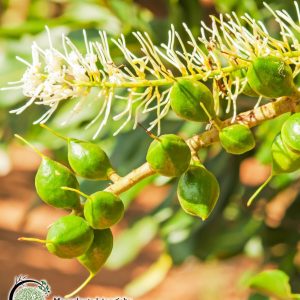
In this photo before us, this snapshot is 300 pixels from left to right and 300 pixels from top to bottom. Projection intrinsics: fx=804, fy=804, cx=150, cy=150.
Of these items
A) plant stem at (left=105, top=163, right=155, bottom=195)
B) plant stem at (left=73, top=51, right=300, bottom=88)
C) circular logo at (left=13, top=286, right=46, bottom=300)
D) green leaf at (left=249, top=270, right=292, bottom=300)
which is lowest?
green leaf at (left=249, top=270, right=292, bottom=300)

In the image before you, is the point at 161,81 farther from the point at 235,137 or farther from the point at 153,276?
the point at 153,276

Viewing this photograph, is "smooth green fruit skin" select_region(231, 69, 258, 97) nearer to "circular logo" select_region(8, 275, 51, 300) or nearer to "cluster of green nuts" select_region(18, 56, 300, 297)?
"cluster of green nuts" select_region(18, 56, 300, 297)

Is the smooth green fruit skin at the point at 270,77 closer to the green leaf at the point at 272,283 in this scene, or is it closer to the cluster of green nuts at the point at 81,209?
the cluster of green nuts at the point at 81,209

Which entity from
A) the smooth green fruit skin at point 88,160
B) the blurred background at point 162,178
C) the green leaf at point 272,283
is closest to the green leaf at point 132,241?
the blurred background at point 162,178

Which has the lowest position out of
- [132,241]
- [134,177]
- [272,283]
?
[272,283]

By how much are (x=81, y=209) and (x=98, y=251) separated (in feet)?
0.12

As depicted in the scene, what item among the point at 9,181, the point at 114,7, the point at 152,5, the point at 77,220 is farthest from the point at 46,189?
the point at 9,181

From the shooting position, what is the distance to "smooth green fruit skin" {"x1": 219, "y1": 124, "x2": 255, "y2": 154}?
0.58 m

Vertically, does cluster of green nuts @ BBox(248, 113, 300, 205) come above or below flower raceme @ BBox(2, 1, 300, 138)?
below

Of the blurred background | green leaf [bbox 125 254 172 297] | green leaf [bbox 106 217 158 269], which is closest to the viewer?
the blurred background

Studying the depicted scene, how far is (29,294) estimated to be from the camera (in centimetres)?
79

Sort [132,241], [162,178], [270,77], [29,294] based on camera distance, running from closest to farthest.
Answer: [270,77], [29,294], [162,178], [132,241]

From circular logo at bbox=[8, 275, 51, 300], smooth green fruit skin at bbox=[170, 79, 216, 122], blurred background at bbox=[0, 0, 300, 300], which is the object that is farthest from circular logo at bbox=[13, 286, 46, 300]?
blurred background at bbox=[0, 0, 300, 300]

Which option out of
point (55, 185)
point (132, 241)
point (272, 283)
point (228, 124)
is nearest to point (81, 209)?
point (55, 185)
